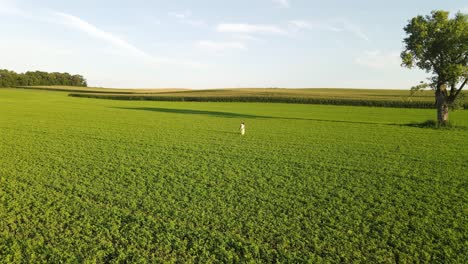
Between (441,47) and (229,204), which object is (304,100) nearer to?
(441,47)

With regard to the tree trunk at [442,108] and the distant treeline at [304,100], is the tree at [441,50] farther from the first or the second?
the distant treeline at [304,100]

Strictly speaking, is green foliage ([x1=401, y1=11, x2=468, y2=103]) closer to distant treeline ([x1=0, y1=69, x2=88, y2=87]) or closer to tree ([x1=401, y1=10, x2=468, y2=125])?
tree ([x1=401, y1=10, x2=468, y2=125])

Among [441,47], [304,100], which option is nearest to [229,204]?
[441,47]

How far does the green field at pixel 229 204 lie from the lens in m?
7.76

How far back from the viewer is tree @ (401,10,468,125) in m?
29.3

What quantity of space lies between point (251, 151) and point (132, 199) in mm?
9458

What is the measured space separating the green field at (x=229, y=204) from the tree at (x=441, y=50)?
44.4ft

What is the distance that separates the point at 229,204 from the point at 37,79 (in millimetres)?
168404

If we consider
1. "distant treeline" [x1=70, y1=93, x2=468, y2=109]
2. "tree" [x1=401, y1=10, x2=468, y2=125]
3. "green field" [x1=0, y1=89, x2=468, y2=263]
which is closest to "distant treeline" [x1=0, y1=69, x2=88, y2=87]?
"distant treeline" [x1=70, y1=93, x2=468, y2=109]

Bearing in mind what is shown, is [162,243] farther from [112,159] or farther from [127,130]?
[127,130]

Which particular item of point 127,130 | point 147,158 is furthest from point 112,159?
point 127,130

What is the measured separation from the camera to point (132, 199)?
35.4 feet

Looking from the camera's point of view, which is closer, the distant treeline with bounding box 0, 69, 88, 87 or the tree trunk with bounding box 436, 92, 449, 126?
the tree trunk with bounding box 436, 92, 449, 126

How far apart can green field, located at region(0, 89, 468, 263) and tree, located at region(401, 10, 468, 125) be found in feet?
44.4
